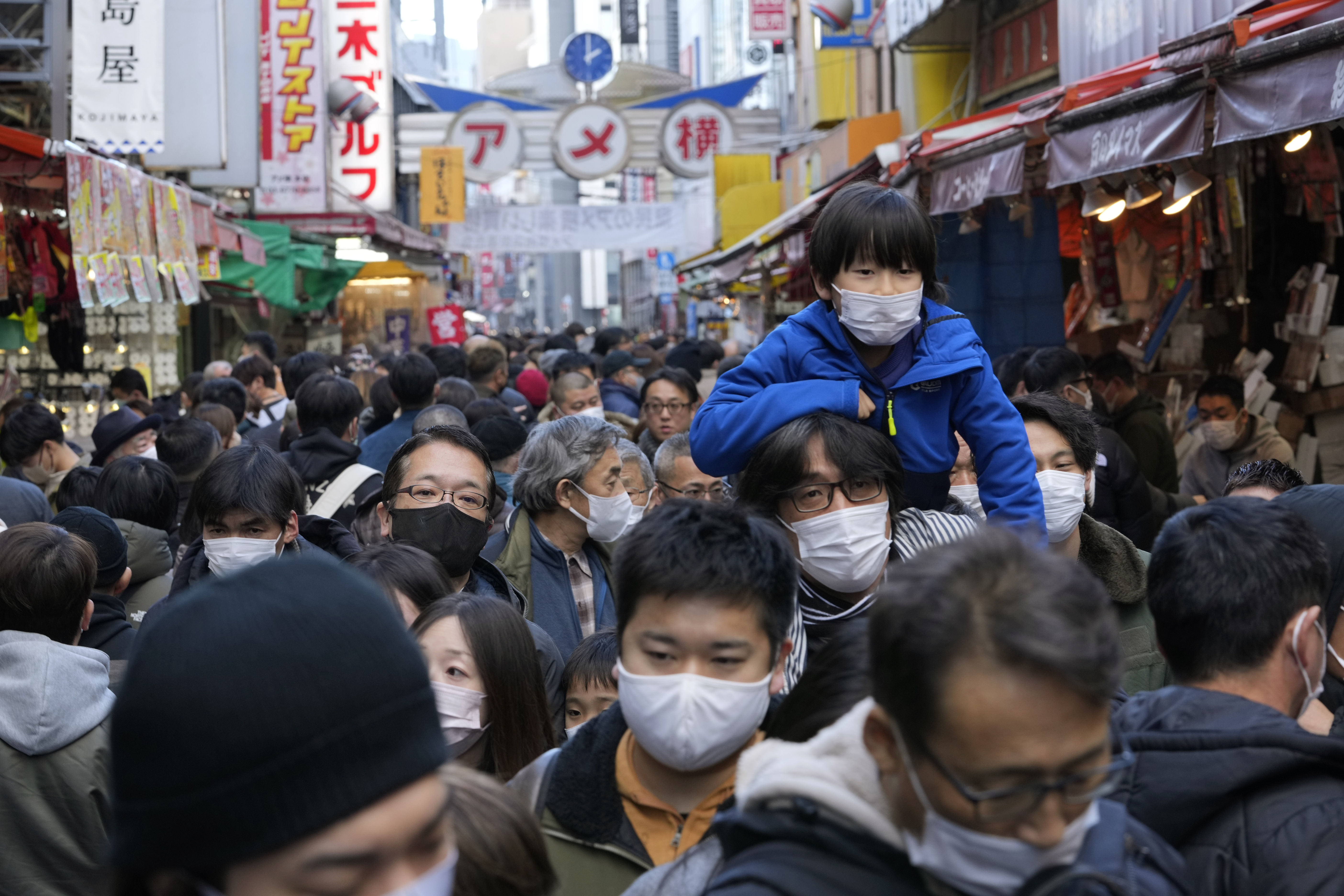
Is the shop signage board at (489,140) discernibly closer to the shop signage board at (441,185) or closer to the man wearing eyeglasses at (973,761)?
the shop signage board at (441,185)

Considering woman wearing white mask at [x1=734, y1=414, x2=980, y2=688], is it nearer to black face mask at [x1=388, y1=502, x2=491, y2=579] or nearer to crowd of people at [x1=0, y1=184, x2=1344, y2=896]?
crowd of people at [x1=0, y1=184, x2=1344, y2=896]

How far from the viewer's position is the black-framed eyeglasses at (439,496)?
4348mm

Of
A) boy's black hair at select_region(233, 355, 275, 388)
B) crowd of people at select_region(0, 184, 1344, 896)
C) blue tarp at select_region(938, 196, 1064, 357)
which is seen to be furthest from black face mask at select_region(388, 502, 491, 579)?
blue tarp at select_region(938, 196, 1064, 357)

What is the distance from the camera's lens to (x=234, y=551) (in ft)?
13.9

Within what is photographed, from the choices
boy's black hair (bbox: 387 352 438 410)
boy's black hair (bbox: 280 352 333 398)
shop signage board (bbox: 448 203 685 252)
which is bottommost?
boy's black hair (bbox: 387 352 438 410)

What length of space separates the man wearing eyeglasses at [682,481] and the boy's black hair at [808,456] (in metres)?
2.63

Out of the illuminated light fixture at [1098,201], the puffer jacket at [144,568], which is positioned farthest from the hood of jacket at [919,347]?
the illuminated light fixture at [1098,201]

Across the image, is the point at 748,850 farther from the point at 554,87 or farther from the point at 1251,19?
the point at 554,87

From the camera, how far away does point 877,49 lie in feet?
66.0

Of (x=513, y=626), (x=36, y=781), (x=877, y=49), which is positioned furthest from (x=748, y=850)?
(x=877, y=49)

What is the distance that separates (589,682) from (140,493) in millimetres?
2835

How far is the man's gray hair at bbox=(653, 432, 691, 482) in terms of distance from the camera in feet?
19.0

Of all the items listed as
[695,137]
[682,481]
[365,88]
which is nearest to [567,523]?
[682,481]

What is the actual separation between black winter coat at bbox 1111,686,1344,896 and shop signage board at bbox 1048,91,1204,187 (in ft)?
12.5
